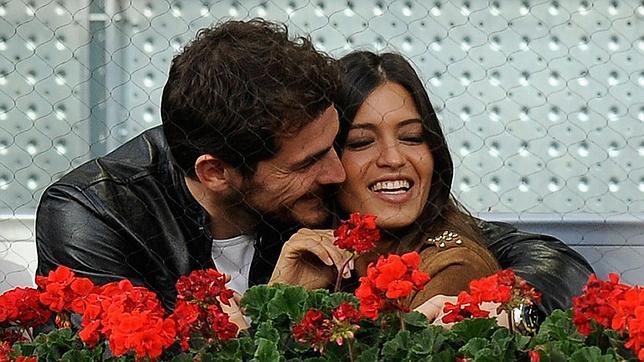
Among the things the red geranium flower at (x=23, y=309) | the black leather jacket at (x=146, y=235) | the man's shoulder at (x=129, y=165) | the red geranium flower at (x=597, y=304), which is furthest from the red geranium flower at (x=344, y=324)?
the man's shoulder at (x=129, y=165)

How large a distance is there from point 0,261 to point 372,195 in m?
0.70

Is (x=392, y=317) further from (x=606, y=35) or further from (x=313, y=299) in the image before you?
(x=606, y=35)

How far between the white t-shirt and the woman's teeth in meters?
0.21

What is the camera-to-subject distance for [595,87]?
1.97 meters

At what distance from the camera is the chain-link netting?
1938 mm

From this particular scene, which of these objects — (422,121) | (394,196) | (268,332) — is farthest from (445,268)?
(268,332)

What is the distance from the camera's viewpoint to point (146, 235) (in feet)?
5.68

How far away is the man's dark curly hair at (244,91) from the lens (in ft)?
5.26

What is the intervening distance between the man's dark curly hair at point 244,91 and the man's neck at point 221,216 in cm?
6

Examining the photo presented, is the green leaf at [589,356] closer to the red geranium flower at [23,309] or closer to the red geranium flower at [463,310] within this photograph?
the red geranium flower at [463,310]

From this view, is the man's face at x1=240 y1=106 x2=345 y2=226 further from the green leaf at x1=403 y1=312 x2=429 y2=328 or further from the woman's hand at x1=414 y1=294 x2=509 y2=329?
the green leaf at x1=403 y1=312 x2=429 y2=328

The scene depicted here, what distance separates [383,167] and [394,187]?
38mm

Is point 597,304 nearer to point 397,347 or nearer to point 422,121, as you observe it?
point 397,347

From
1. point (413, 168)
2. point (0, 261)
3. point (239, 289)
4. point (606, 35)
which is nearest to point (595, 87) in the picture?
point (606, 35)
